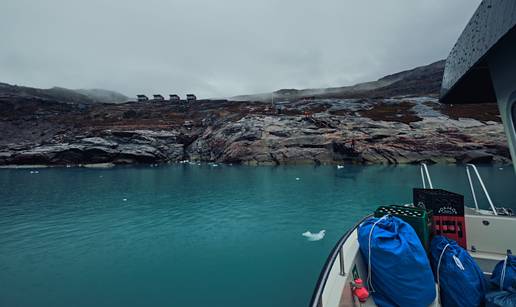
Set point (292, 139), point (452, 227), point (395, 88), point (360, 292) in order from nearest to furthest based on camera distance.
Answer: point (360, 292) < point (452, 227) < point (292, 139) < point (395, 88)

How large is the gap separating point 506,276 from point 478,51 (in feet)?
11.2

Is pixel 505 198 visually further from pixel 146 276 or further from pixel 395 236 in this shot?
pixel 146 276

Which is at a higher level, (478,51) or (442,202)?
(478,51)

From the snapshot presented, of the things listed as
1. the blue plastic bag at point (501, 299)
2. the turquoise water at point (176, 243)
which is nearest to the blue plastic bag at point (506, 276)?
the blue plastic bag at point (501, 299)

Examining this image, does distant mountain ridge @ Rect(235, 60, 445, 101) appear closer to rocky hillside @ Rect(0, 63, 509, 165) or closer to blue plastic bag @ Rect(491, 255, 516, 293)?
rocky hillside @ Rect(0, 63, 509, 165)

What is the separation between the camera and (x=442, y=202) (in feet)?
18.9

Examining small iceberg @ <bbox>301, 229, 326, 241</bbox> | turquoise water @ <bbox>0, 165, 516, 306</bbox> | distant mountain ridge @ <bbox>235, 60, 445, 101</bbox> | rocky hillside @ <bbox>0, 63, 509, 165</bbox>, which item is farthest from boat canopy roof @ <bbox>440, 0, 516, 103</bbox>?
distant mountain ridge @ <bbox>235, 60, 445, 101</bbox>

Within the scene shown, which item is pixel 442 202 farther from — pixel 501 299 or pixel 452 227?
pixel 501 299

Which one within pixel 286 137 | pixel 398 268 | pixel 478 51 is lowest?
pixel 398 268

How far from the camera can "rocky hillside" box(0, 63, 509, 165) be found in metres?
50.5

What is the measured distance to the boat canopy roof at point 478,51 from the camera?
307 centimetres

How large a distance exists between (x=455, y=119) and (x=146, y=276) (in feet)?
225

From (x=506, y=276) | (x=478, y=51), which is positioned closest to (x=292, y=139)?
(x=478, y=51)

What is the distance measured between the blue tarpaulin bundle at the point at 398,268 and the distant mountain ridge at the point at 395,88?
12615cm
